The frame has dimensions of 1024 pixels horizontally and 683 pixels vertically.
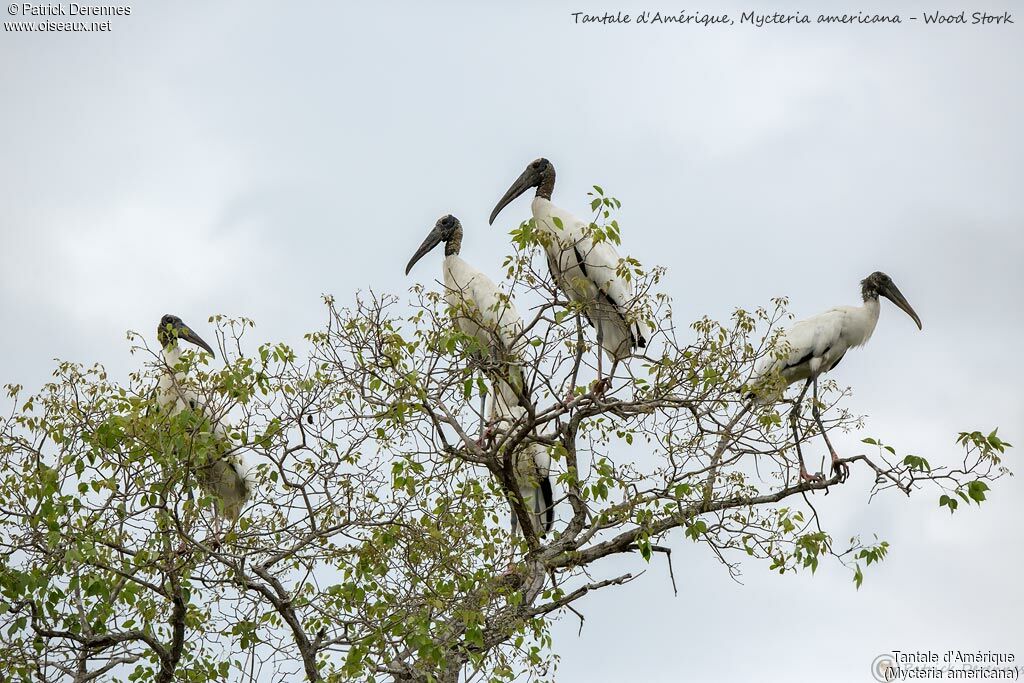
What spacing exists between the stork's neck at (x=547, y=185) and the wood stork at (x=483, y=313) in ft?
2.30

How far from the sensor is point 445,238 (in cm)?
1120

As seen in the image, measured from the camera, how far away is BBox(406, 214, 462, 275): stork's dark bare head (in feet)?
36.4

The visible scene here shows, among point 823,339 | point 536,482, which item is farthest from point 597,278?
point 823,339

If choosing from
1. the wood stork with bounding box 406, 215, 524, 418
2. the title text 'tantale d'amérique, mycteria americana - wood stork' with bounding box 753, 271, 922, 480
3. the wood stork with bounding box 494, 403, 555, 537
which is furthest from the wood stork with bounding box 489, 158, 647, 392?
the title text 'tantale d'amérique, mycteria americana - wood stork' with bounding box 753, 271, 922, 480

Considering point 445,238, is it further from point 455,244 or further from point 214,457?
point 214,457

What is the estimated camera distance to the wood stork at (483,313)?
7.98m

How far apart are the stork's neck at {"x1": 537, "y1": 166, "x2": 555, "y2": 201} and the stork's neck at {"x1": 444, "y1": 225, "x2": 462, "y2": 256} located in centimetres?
70

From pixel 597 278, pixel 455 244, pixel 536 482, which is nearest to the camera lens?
pixel 597 278

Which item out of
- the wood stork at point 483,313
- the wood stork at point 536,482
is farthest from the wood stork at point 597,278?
the wood stork at point 536,482

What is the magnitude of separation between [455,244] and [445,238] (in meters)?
0.15

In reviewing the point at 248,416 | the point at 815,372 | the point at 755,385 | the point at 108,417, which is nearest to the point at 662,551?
the point at 755,385

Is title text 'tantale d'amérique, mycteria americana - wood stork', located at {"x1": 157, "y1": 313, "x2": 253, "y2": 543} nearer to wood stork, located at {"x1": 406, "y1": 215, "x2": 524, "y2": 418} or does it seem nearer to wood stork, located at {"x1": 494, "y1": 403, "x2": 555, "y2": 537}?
wood stork, located at {"x1": 406, "y1": 215, "x2": 524, "y2": 418}

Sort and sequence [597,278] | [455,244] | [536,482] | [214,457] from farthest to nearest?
[455,244], [536,482], [597,278], [214,457]

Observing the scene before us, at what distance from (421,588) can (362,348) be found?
1.32m
